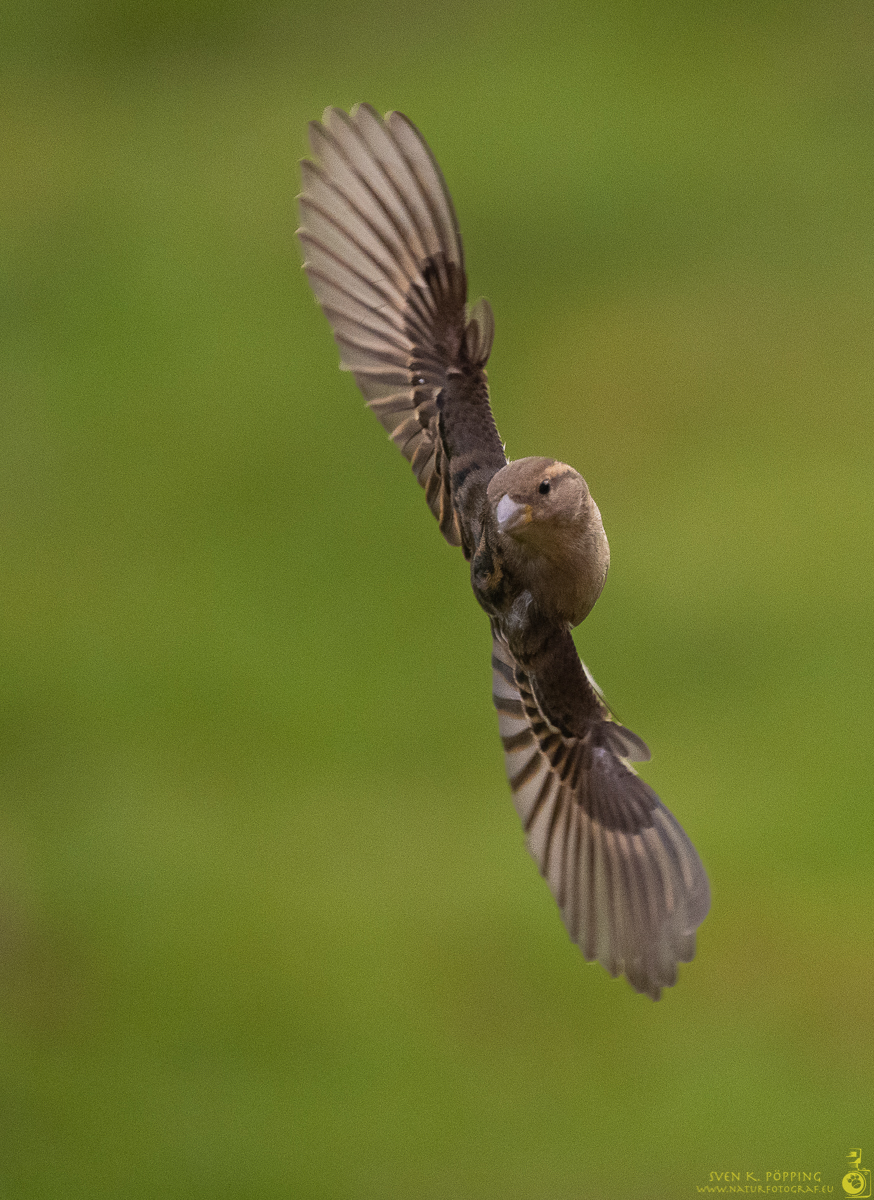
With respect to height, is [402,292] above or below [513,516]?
above

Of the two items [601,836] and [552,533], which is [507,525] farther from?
[601,836]

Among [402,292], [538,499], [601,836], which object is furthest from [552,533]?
[402,292]

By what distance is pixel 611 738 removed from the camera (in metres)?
1.36

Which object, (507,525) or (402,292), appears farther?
(402,292)

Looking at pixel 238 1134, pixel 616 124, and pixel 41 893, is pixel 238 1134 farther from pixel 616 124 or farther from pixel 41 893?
pixel 616 124

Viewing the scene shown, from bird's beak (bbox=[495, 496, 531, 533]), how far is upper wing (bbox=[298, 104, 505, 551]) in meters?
0.23

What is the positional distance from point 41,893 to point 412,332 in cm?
523

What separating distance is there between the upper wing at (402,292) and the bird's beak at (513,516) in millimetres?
233

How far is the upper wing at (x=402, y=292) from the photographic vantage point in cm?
144

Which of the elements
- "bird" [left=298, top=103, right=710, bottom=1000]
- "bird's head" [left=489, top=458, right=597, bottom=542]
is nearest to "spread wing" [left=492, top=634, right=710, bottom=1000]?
"bird" [left=298, top=103, right=710, bottom=1000]

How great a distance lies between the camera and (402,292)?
169 cm

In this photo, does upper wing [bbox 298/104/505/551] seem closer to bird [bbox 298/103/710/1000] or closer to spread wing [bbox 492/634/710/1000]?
bird [bbox 298/103/710/1000]

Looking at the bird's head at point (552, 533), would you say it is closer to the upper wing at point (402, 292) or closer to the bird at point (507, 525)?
the bird at point (507, 525)

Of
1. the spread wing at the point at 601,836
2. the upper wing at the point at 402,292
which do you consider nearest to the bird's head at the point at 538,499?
the spread wing at the point at 601,836
